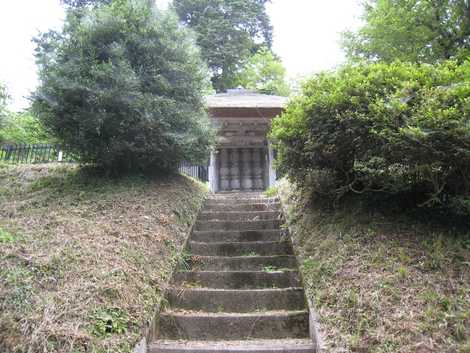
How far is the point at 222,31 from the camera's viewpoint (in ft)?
66.2

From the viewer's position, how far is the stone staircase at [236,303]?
10.1 feet

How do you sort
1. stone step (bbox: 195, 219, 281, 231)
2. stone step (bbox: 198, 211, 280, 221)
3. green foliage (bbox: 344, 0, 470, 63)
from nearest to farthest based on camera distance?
1. stone step (bbox: 195, 219, 281, 231)
2. stone step (bbox: 198, 211, 280, 221)
3. green foliage (bbox: 344, 0, 470, 63)

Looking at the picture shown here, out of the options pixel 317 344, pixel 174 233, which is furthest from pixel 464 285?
pixel 174 233

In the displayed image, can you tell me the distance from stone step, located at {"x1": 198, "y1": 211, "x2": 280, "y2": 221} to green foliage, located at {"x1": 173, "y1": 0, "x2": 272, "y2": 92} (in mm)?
15375

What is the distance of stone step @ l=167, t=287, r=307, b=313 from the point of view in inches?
139

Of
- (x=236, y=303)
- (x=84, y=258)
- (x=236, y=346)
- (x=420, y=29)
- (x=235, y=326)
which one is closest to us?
(x=236, y=346)

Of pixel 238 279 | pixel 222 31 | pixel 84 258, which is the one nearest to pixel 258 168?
pixel 238 279

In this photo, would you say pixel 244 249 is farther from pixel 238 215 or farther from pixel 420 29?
pixel 420 29

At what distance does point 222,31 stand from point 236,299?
63.4 ft

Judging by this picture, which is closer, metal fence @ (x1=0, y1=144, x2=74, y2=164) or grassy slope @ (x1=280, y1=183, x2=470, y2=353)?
grassy slope @ (x1=280, y1=183, x2=470, y2=353)

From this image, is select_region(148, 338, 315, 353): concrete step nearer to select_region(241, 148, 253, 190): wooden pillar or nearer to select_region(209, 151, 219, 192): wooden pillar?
select_region(209, 151, 219, 192): wooden pillar

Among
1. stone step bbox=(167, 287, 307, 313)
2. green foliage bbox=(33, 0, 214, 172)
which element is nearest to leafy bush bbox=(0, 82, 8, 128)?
green foliage bbox=(33, 0, 214, 172)

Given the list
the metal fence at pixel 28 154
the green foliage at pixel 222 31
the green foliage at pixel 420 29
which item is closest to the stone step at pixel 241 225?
the metal fence at pixel 28 154

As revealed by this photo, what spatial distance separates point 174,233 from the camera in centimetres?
454
